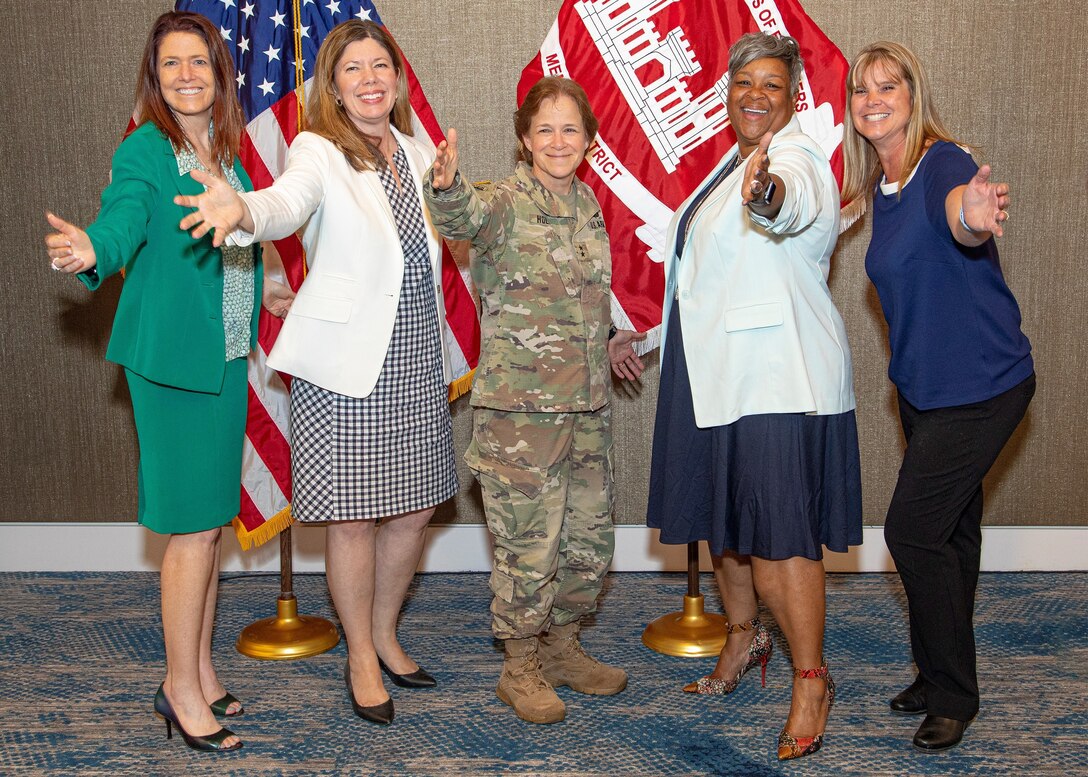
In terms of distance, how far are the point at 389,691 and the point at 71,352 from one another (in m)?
1.88

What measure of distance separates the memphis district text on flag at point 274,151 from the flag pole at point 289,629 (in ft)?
0.04

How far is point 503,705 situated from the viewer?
2641 mm

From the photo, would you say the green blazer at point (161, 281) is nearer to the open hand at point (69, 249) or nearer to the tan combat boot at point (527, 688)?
the open hand at point (69, 249)

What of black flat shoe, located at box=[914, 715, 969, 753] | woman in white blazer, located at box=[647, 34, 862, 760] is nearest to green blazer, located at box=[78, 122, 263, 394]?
woman in white blazer, located at box=[647, 34, 862, 760]

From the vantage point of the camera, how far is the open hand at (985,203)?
6.41ft

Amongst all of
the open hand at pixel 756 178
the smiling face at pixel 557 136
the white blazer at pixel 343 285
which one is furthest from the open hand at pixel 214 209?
the open hand at pixel 756 178

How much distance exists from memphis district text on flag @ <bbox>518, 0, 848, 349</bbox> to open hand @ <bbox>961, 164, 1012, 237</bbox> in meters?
1.07

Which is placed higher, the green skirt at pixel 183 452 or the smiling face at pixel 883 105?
the smiling face at pixel 883 105

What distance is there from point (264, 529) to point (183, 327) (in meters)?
1.00

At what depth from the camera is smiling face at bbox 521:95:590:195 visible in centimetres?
244

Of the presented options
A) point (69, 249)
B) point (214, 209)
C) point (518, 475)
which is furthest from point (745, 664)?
point (69, 249)

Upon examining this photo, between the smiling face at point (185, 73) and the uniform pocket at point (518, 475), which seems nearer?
the smiling face at point (185, 73)

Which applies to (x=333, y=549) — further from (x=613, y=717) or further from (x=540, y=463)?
(x=613, y=717)

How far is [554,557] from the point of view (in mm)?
2539
